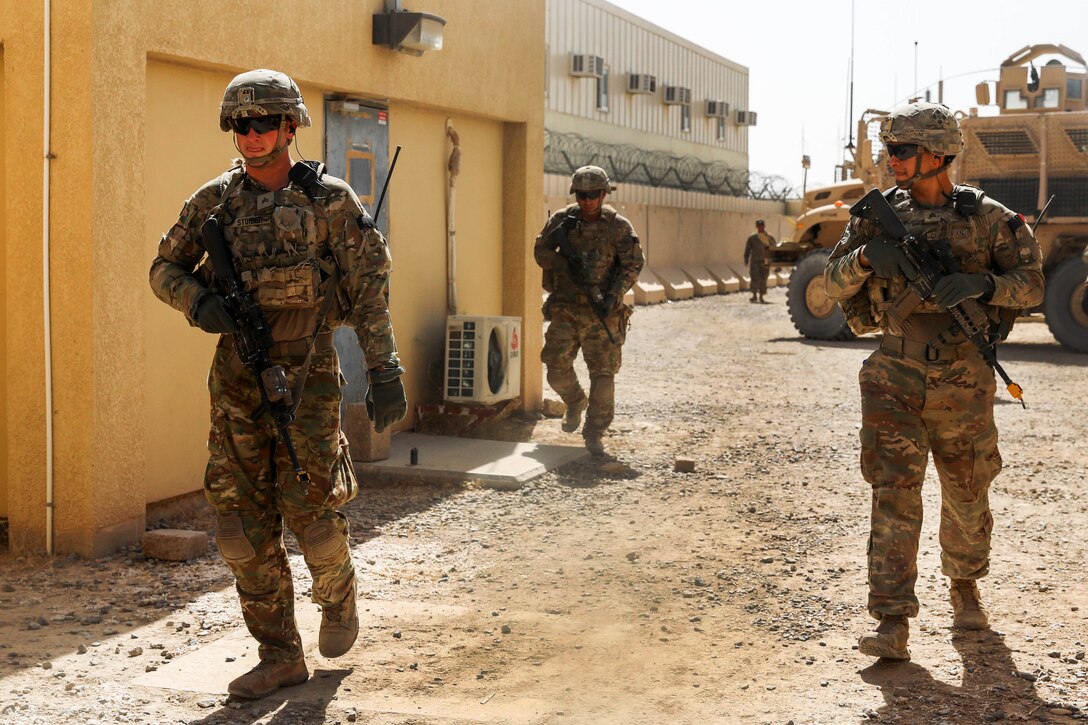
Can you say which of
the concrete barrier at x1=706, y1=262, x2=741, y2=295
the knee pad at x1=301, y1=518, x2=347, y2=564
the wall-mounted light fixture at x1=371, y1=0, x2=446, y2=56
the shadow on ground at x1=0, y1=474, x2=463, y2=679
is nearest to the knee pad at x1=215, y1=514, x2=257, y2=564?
the knee pad at x1=301, y1=518, x2=347, y2=564

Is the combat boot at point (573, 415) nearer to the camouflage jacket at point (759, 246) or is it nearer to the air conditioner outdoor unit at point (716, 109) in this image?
the camouflage jacket at point (759, 246)

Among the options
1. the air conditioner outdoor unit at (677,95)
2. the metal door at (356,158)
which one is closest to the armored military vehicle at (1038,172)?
the metal door at (356,158)

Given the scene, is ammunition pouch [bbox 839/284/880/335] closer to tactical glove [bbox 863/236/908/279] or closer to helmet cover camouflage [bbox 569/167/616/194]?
tactical glove [bbox 863/236/908/279]

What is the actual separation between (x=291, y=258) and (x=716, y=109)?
117 ft

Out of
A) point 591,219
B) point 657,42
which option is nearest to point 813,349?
point 591,219

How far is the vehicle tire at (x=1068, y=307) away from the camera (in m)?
15.0

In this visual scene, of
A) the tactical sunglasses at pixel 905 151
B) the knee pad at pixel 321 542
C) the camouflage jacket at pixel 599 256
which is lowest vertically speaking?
the knee pad at pixel 321 542

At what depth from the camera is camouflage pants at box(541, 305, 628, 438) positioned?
843cm

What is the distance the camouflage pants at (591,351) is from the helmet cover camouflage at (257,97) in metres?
4.50

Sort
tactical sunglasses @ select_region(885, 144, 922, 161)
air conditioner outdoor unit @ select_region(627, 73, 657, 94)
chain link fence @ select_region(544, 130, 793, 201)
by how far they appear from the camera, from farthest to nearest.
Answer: air conditioner outdoor unit @ select_region(627, 73, 657, 94) < chain link fence @ select_region(544, 130, 793, 201) < tactical sunglasses @ select_region(885, 144, 922, 161)

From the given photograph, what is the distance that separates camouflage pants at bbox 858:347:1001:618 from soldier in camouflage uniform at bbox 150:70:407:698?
1.60 metres

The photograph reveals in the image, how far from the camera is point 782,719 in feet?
12.5

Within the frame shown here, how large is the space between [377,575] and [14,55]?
266 centimetres

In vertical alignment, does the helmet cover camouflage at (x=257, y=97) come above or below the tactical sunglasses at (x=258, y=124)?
above
